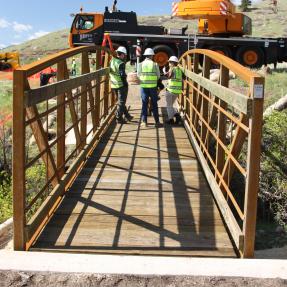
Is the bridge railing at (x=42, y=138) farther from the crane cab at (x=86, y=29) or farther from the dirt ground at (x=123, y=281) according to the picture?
the crane cab at (x=86, y=29)

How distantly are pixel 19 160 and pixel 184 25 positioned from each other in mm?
60741

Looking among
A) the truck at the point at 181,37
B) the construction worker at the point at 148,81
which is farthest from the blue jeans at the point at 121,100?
the truck at the point at 181,37

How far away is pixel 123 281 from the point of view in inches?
119

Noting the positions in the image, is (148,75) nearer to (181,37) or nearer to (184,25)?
(181,37)

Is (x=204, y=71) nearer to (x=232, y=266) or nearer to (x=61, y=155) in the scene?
(x=61, y=155)

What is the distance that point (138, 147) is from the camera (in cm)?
746

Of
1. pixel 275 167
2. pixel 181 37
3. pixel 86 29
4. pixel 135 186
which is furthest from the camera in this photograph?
pixel 86 29

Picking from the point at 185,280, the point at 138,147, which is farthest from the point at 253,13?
the point at 185,280

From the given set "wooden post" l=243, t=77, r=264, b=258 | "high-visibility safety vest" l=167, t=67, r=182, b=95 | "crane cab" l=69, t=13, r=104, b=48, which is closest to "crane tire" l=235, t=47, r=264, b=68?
"crane cab" l=69, t=13, r=104, b=48

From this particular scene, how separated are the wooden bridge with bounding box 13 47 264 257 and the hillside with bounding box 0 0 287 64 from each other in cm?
4465

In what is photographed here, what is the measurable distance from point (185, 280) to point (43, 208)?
63.5 inches

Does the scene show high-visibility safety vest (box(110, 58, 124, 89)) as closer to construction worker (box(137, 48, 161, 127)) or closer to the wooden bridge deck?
construction worker (box(137, 48, 161, 127))

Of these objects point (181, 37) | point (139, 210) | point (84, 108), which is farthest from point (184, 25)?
point (139, 210)

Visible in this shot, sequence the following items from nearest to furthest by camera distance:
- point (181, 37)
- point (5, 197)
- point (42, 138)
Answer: point (42, 138) < point (5, 197) < point (181, 37)
